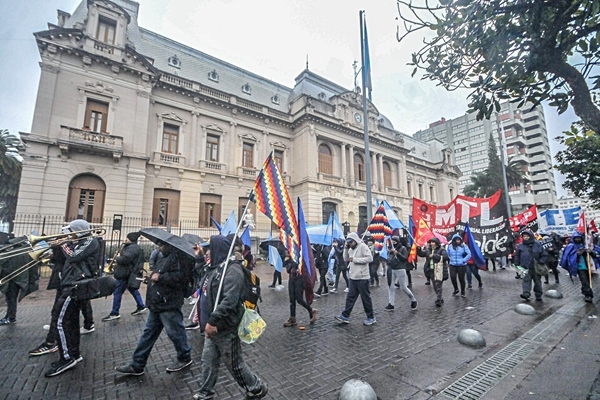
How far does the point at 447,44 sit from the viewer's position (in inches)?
167

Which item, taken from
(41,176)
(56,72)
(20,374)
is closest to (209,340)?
(20,374)

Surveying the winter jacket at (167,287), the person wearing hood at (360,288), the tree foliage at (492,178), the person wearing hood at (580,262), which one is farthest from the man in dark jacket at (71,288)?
the tree foliage at (492,178)

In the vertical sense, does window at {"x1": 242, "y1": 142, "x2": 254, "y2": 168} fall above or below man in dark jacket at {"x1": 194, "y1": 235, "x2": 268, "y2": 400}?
above

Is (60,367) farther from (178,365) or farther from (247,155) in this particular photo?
(247,155)

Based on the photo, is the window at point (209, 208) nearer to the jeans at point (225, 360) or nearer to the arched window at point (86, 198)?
the arched window at point (86, 198)

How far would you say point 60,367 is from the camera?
139 inches

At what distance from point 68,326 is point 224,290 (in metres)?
2.47

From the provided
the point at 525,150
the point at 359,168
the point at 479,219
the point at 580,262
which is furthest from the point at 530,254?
the point at 525,150

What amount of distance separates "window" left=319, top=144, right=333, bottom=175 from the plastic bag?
23.5m

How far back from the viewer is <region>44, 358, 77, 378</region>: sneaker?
3.44 metres

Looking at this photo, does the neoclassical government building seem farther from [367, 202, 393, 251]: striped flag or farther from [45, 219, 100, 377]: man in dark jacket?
[45, 219, 100, 377]: man in dark jacket

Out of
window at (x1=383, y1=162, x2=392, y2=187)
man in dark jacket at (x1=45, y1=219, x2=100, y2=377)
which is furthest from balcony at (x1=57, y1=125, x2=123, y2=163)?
window at (x1=383, y1=162, x2=392, y2=187)

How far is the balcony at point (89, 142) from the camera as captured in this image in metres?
15.7

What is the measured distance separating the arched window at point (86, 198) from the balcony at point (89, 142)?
4.83 ft
